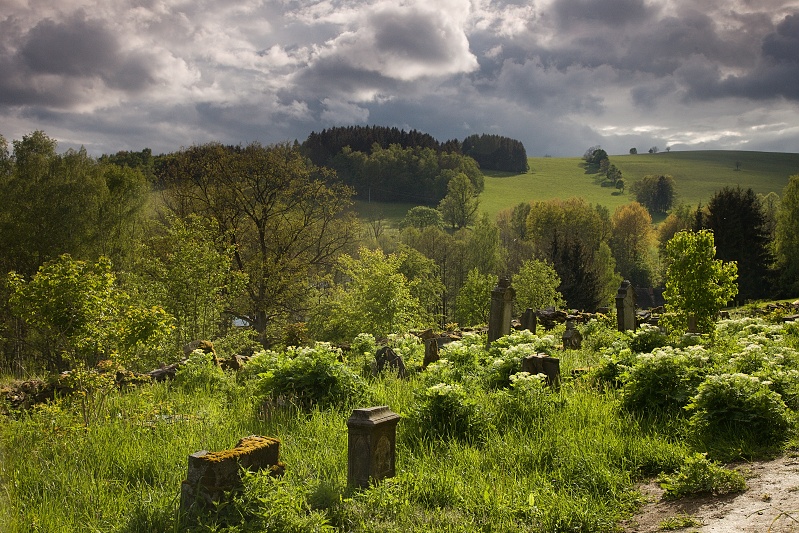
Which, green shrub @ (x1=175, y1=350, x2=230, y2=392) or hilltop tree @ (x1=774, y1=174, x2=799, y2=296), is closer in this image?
green shrub @ (x1=175, y1=350, x2=230, y2=392)

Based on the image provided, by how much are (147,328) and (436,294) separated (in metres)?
38.9

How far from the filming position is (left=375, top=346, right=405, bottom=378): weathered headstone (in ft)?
37.6

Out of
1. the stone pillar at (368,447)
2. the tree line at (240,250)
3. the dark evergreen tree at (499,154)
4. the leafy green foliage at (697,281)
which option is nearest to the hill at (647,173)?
the dark evergreen tree at (499,154)

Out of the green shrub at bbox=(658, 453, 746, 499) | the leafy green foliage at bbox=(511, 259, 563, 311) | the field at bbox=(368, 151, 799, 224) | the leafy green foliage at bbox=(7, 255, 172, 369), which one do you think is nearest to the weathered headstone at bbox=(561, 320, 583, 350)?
the green shrub at bbox=(658, 453, 746, 499)

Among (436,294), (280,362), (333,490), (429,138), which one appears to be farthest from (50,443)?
(429,138)

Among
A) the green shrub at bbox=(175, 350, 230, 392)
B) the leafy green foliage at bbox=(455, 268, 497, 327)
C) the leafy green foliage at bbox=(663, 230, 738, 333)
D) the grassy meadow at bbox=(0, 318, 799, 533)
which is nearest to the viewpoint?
the grassy meadow at bbox=(0, 318, 799, 533)

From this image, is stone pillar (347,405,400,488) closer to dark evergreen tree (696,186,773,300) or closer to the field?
dark evergreen tree (696,186,773,300)

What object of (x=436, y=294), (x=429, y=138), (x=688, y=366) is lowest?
(x=436, y=294)

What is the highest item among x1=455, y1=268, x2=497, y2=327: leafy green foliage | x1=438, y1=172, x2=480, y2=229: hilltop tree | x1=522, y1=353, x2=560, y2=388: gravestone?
x1=438, y1=172, x2=480, y2=229: hilltop tree

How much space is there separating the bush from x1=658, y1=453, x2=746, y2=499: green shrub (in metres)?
4.70

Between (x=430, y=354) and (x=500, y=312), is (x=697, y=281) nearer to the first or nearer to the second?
(x=500, y=312)

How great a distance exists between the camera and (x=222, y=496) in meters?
5.29

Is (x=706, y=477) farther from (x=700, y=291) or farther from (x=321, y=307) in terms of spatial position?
(x=321, y=307)

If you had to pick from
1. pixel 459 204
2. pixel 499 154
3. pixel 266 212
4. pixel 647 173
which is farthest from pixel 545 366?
pixel 647 173
